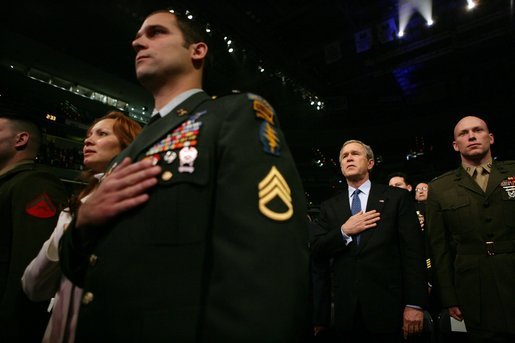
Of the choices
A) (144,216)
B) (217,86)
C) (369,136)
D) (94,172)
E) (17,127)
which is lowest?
(144,216)

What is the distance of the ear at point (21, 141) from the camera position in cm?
219

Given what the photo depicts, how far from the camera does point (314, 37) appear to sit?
7.75 m

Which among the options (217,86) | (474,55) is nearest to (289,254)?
(217,86)

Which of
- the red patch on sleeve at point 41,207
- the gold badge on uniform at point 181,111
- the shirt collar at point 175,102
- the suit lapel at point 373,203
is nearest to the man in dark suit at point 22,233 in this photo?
the red patch on sleeve at point 41,207

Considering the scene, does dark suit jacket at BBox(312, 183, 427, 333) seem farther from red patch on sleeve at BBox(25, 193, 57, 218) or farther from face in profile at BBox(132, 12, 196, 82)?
red patch on sleeve at BBox(25, 193, 57, 218)

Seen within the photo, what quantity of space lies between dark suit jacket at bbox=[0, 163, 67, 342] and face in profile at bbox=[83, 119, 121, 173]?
338mm

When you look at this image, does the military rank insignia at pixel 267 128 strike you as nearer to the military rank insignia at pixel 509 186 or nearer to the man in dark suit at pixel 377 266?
the man in dark suit at pixel 377 266

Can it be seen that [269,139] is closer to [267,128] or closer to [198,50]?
[267,128]

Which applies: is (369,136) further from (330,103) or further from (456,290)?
(456,290)

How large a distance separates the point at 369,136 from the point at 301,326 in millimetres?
12218

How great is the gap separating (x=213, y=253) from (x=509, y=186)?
2400 mm

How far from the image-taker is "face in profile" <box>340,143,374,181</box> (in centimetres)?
258

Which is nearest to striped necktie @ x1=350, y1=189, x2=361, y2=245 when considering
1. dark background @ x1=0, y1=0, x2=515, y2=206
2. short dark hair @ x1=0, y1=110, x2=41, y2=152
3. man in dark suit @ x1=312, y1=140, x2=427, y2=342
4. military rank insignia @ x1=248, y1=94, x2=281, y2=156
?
man in dark suit @ x1=312, y1=140, x2=427, y2=342

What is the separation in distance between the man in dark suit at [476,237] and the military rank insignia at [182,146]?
2194mm
